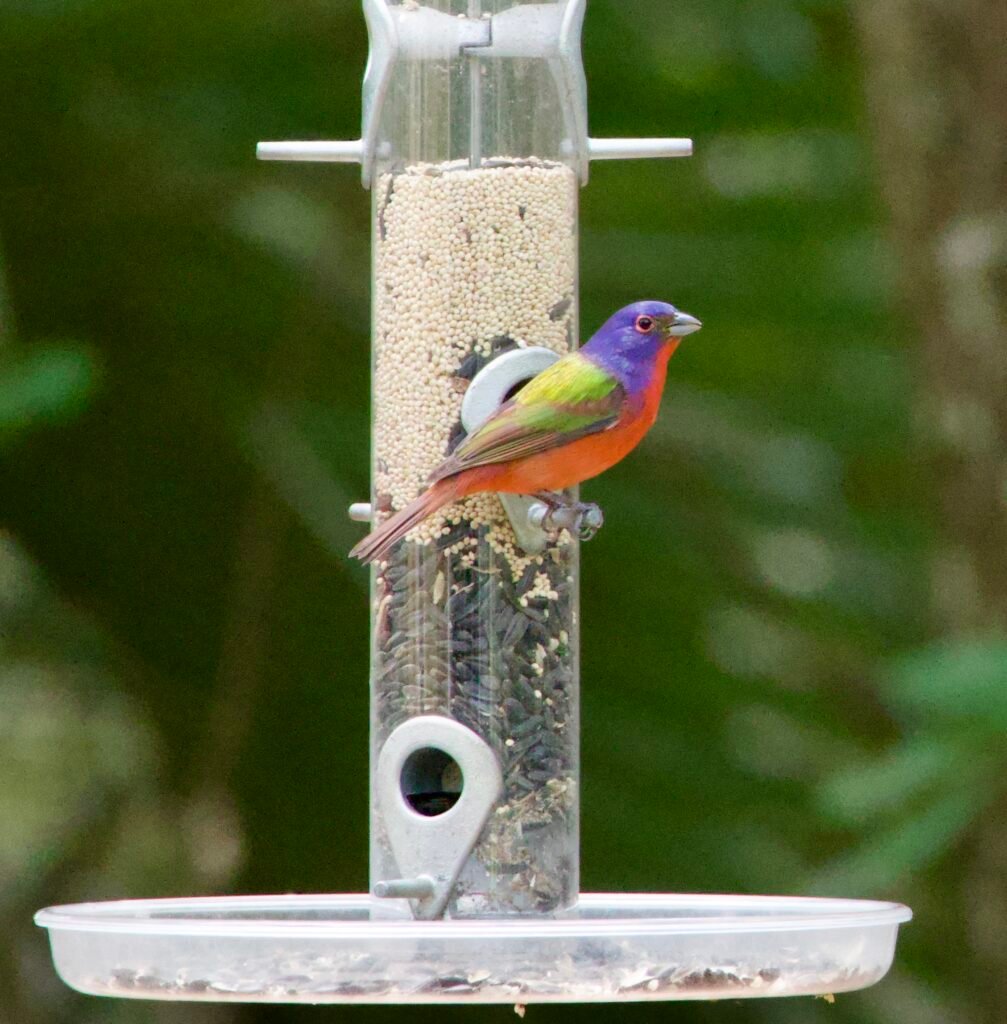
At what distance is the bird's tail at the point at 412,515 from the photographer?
4.95 meters

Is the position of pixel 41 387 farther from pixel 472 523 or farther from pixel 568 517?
pixel 568 517

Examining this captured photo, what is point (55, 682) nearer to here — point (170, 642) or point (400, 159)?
point (170, 642)

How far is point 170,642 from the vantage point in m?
7.70

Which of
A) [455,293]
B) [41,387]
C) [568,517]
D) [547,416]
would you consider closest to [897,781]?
[568,517]

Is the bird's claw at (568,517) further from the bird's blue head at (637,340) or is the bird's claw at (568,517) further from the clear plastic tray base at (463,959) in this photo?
the clear plastic tray base at (463,959)

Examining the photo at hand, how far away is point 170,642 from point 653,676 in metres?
1.75

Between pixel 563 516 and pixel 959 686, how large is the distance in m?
1.32

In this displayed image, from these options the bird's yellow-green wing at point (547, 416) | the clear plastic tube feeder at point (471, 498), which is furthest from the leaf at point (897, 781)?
the bird's yellow-green wing at point (547, 416)

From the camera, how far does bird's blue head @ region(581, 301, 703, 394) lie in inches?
206

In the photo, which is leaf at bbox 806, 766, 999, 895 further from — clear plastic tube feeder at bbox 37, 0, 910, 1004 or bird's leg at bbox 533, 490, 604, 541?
bird's leg at bbox 533, 490, 604, 541

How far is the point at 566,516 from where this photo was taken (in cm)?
518

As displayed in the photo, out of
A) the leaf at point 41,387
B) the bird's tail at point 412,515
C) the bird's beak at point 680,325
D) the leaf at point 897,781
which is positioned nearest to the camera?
the bird's tail at point 412,515

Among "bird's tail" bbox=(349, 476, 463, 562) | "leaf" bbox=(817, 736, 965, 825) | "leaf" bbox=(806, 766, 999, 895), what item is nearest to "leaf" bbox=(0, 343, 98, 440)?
"bird's tail" bbox=(349, 476, 463, 562)

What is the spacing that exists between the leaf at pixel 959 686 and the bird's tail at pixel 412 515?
1.58 meters
